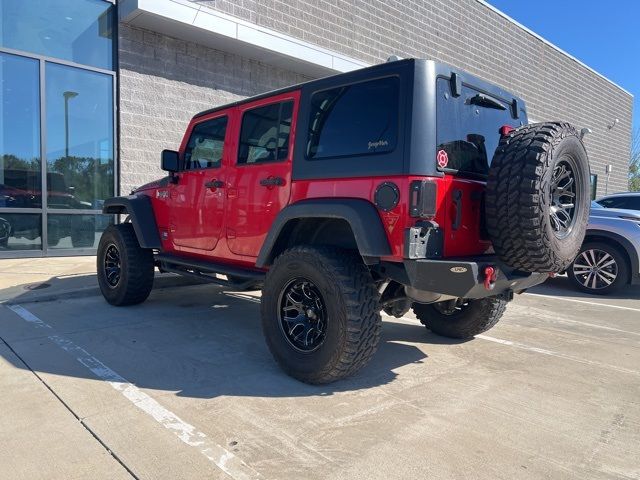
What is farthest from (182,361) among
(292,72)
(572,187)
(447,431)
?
(292,72)

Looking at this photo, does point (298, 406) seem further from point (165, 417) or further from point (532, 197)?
point (532, 197)

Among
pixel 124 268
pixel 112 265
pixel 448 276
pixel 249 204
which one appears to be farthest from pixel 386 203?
pixel 112 265

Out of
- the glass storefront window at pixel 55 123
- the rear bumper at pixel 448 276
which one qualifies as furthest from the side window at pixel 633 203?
the glass storefront window at pixel 55 123

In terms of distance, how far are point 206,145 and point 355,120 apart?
205 centimetres

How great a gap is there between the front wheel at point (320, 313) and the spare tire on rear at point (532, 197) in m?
0.93

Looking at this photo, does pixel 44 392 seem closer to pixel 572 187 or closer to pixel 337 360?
pixel 337 360

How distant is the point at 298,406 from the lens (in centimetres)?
297

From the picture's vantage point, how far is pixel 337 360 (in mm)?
3064

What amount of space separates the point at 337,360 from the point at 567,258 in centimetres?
172

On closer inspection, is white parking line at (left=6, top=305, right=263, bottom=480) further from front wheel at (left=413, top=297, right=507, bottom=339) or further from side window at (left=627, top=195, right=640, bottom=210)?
side window at (left=627, top=195, right=640, bottom=210)

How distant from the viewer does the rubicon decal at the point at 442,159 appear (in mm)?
2994

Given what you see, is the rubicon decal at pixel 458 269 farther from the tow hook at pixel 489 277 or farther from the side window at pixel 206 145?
the side window at pixel 206 145

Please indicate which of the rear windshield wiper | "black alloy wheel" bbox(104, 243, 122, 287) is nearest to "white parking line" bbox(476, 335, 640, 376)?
the rear windshield wiper

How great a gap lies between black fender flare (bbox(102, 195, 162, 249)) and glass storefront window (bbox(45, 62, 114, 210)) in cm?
381
